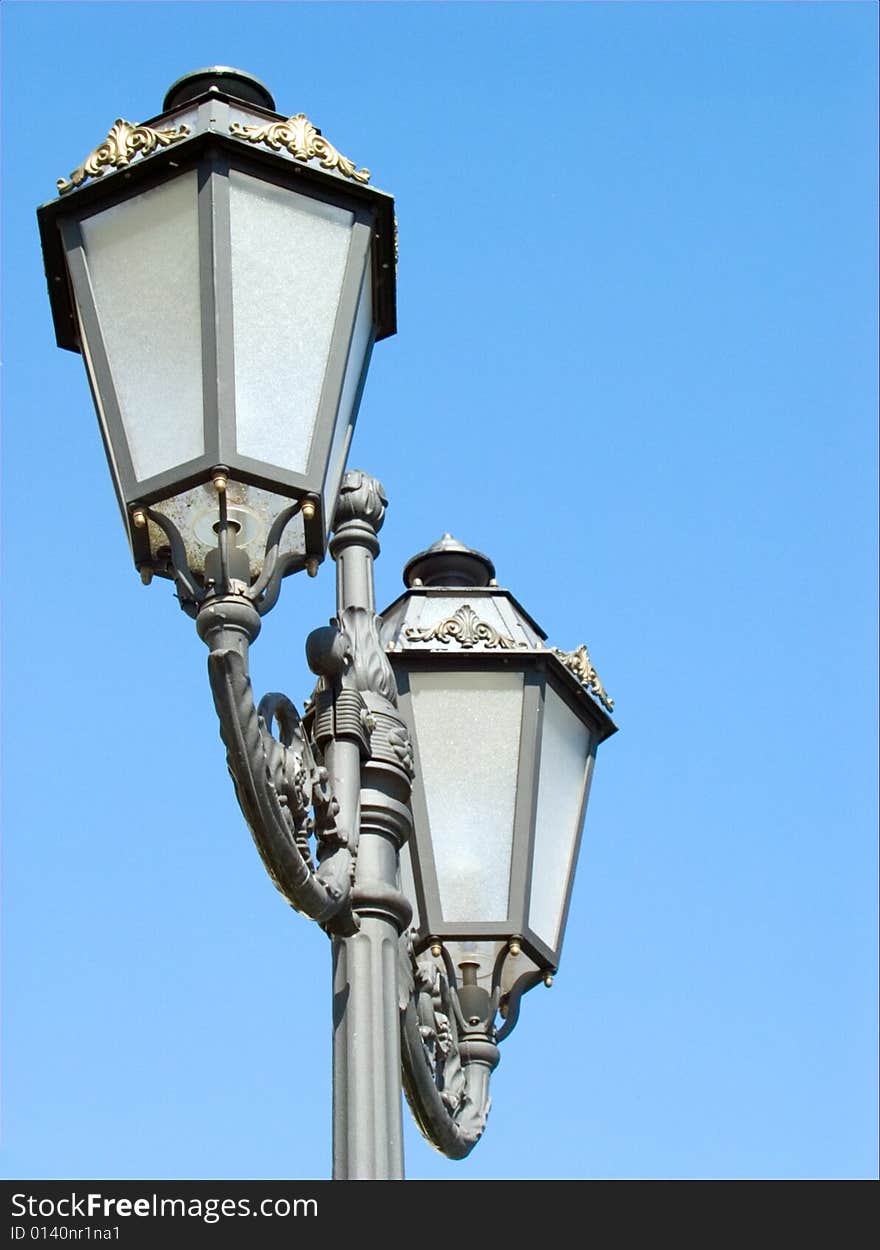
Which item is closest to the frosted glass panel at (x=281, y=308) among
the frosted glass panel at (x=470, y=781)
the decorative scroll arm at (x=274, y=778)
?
the decorative scroll arm at (x=274, y=778)

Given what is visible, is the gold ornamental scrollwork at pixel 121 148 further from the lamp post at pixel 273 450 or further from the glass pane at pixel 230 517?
the glass pane at pixel 230 517

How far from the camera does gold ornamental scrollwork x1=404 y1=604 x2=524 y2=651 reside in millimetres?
4695

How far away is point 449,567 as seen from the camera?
546 cm

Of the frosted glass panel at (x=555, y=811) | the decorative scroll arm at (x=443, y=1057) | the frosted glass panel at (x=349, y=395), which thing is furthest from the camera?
the frosted glass panel at (x=555, y=811)

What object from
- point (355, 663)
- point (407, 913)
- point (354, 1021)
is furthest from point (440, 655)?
point (354, 1021)

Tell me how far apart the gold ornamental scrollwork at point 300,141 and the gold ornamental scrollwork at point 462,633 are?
1.31 m

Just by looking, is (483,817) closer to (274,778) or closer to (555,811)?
(555,811)

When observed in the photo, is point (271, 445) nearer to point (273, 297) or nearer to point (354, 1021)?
point (273, 297)

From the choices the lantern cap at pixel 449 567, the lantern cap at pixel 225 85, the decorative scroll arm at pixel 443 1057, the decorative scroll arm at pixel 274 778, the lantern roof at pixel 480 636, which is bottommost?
the decorative scroll arm at pixel 443 1057

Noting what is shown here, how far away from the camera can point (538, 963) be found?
4.67 m

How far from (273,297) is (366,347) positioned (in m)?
0.39

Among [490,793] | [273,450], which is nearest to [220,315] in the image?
[273,450]

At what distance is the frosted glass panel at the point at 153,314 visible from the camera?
3.38 m

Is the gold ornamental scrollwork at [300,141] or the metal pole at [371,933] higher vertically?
the gold ornamental scrollwork at [300,141]
